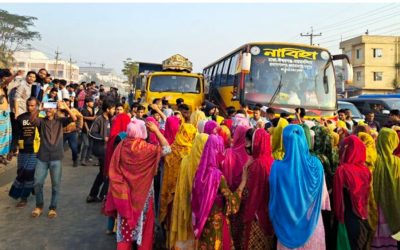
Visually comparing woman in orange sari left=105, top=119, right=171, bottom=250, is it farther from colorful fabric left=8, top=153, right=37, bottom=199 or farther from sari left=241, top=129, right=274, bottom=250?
colorful fabric left=8, top=153, right=37, bottom=199

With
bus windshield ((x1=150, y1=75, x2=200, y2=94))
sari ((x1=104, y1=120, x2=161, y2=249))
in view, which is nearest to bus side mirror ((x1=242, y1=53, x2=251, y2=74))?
bus windshield ((x1=150, y1=75, x2=200, y2=94))

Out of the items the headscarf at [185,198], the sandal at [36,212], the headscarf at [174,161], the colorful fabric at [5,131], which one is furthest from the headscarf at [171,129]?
the colorful fabric at [5,131]

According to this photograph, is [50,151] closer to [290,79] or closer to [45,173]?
[45,173]

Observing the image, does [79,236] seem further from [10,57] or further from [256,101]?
[10,57]

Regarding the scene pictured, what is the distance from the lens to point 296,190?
11.0 ft

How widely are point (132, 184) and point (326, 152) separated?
210 centimetres

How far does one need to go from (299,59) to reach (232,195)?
24.7 feet

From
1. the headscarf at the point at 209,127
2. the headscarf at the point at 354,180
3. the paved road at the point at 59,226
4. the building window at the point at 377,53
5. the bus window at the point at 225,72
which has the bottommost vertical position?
the paved road at the point at 59,226

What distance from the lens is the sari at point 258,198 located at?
362cm

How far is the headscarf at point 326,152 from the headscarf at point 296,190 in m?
0.65

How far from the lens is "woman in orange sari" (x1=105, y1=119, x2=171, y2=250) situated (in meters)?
3.96

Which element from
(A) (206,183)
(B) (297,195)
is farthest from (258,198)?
(A) (206,183)

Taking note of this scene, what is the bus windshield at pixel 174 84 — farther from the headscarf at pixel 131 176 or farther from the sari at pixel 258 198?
the sari at pixel 258 198

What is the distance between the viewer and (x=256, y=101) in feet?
32.8
